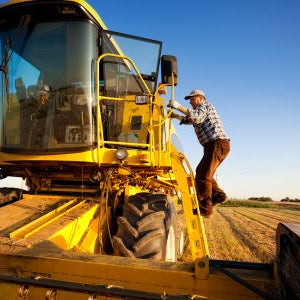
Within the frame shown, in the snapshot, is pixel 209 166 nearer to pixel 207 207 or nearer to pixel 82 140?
pixel 207 207

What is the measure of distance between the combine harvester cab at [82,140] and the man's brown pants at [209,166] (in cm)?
21

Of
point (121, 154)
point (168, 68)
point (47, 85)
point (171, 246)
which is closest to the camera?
point (121, 154)

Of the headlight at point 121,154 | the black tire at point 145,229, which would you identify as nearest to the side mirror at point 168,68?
the headlight at point 121,154

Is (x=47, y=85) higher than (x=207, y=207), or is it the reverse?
(x=47, y=85)

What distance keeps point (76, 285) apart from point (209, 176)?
8.51 ft

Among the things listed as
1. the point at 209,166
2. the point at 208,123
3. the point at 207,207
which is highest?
the point at 208,123

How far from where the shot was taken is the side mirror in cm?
432

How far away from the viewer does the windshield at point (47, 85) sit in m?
4.30

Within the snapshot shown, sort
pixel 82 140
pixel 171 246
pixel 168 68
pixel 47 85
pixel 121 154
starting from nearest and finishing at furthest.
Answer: pixel 121 154, pixel 171 246, pixel 82 140, pixel 168 68, pixel 47 85

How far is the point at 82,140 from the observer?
422 centimetres

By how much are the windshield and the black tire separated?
105cm

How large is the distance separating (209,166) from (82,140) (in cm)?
166

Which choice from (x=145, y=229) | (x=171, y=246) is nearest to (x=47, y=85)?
(x=145, y=229)

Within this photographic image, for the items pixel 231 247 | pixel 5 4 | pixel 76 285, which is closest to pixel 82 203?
pixel 76 285
